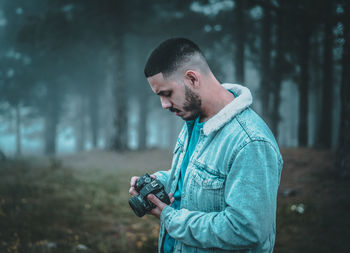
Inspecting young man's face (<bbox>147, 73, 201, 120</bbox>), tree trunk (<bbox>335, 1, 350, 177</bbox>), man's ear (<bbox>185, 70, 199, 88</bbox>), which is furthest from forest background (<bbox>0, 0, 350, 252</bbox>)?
man's ear (<bbox>185, 70, 199, 88</bbox>)

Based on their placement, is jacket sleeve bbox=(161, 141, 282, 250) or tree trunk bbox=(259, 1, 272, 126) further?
tree trunk bbox=(259, 1, 272, 126)

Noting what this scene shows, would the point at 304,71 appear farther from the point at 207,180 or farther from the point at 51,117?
the point at 51,117

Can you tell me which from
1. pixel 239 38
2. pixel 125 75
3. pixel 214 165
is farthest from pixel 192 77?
pixel 125 75

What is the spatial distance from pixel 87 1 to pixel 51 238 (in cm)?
1451

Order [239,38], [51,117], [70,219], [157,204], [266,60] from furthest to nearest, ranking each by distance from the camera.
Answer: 1. [51,117]
2. [266,60]
3. [239,38]
4. [70,219]
5. [157,204]

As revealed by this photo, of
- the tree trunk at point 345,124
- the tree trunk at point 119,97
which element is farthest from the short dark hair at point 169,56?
the tree trunk at point 119,97

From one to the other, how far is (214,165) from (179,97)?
0.56 metres

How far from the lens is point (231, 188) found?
1529 mm

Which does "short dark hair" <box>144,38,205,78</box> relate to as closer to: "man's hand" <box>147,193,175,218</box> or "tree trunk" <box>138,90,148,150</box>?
"man's hand" <box>147,193,175,218</box>

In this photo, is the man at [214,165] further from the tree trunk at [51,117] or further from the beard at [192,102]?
the tree trunk at [51,117]

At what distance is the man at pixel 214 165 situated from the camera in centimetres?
149

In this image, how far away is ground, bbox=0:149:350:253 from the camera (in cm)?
411

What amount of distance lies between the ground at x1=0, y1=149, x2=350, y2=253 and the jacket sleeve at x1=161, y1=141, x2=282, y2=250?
2.78 meters

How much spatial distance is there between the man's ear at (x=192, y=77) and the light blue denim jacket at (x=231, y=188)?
0.95 ft
